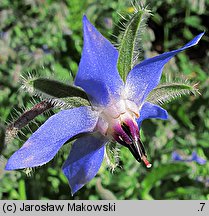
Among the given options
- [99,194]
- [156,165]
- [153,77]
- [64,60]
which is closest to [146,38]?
[64,60]

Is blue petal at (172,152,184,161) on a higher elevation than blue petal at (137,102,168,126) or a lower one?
lower

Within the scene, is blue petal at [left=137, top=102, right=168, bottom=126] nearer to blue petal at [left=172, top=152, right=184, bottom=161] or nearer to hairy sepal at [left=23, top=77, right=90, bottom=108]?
hairy sepal at [left=23, top=77, right=90, bottom=108]

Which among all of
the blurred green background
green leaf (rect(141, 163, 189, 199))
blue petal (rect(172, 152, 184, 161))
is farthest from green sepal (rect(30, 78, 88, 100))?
blue petal (rect(172, 152, 184, 161))

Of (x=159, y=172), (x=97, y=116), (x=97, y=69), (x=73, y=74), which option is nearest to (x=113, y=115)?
(x=97, y=116)

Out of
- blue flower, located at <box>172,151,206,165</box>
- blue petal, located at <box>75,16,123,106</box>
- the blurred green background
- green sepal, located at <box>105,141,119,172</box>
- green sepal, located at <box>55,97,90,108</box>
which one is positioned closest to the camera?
blue petal, located at <box>75,16,123,106</box>

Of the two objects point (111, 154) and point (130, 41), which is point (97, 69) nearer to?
point (130, 41)
